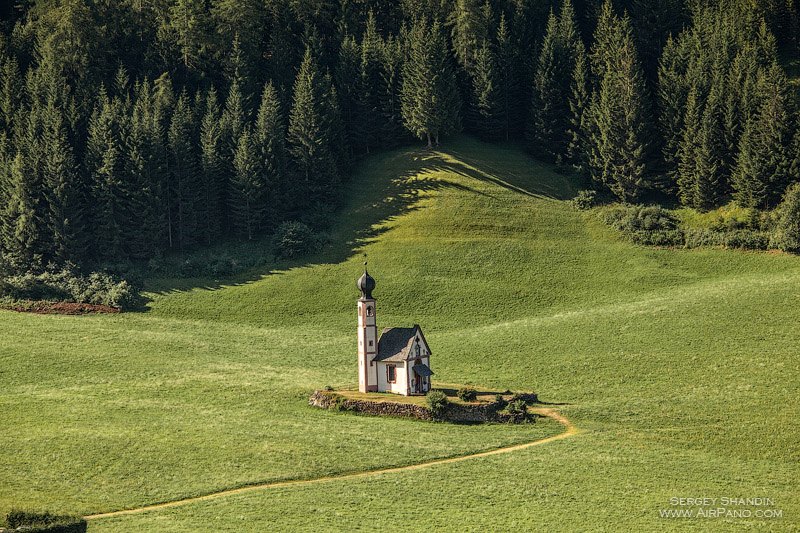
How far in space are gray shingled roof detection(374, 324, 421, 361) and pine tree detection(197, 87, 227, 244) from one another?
41513 mm

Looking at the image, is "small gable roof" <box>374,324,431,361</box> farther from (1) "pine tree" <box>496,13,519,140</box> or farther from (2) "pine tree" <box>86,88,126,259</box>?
(1) "pine tree" <box>496,13,519,140</box>

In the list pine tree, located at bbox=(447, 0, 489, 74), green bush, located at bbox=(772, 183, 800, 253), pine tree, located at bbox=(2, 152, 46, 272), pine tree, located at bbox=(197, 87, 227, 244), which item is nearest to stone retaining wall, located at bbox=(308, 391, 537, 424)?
green bush, located at bbox=(772, 183, 800, 253)

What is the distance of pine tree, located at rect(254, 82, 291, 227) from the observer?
388 feet

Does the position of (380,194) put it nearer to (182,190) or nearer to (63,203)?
(182,190)

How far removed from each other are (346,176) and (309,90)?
1026 centimetres

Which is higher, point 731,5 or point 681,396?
point 731,5

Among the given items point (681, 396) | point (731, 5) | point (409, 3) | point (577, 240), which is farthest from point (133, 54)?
point (681, 396)

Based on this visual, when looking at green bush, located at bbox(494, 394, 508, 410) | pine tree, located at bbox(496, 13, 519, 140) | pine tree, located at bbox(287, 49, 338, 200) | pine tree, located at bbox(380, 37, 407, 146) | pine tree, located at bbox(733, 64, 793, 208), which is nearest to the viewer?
green bush, located at bbox(494, 394, 508, 410)

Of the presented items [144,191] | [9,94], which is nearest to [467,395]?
[144,191]

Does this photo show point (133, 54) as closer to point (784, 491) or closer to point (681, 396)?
point (681, 396)

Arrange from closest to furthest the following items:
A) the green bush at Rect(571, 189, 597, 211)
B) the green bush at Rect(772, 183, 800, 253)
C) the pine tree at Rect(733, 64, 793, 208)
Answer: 1. the green bush at Rect(772, 183, 800, 253)
2. the pine tree at Rect(733, 64, 793, 208)
3. the green bush at Rect(571, 189, 597, 211)

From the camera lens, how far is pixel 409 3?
14912cm

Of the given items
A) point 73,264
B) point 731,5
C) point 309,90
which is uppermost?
point 731,5

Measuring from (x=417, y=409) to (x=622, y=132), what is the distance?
53.2m
